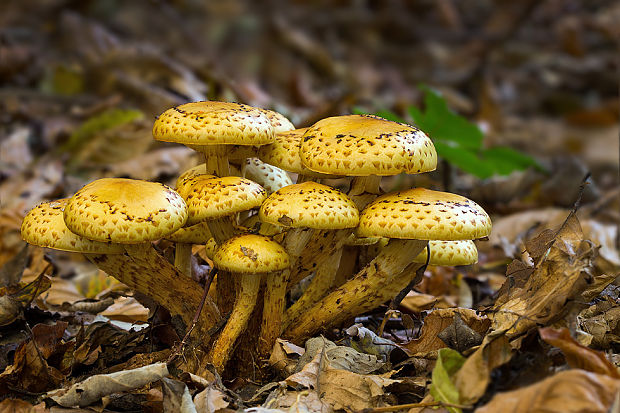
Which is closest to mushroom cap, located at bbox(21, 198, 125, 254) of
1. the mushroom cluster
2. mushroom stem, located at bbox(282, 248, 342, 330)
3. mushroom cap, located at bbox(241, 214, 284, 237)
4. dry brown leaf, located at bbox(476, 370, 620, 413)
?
the mushroom cluster

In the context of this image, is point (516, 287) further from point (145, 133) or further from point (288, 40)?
point (288, 40)

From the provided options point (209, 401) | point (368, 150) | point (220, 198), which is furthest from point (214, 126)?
point (209, 401)

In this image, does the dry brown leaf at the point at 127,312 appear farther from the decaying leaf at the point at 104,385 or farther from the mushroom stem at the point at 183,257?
the decaying leaf at the point at 104,385

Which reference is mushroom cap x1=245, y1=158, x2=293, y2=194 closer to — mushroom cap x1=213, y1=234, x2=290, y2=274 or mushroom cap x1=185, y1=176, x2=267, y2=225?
mushroom cap x1=185, y1=176, x2=267, y2=225

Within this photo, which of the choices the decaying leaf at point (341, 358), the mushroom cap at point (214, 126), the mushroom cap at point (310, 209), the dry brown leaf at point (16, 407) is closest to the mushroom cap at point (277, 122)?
the mushroom cap at point (214, 126)

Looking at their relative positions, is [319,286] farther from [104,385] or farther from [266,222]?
[104,385]

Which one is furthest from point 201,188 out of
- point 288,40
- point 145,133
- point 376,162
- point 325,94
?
point 288,40

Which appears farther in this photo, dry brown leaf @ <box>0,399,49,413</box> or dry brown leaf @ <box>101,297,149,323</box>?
dry brown leaf @ <box>101,297,149,323</box>
